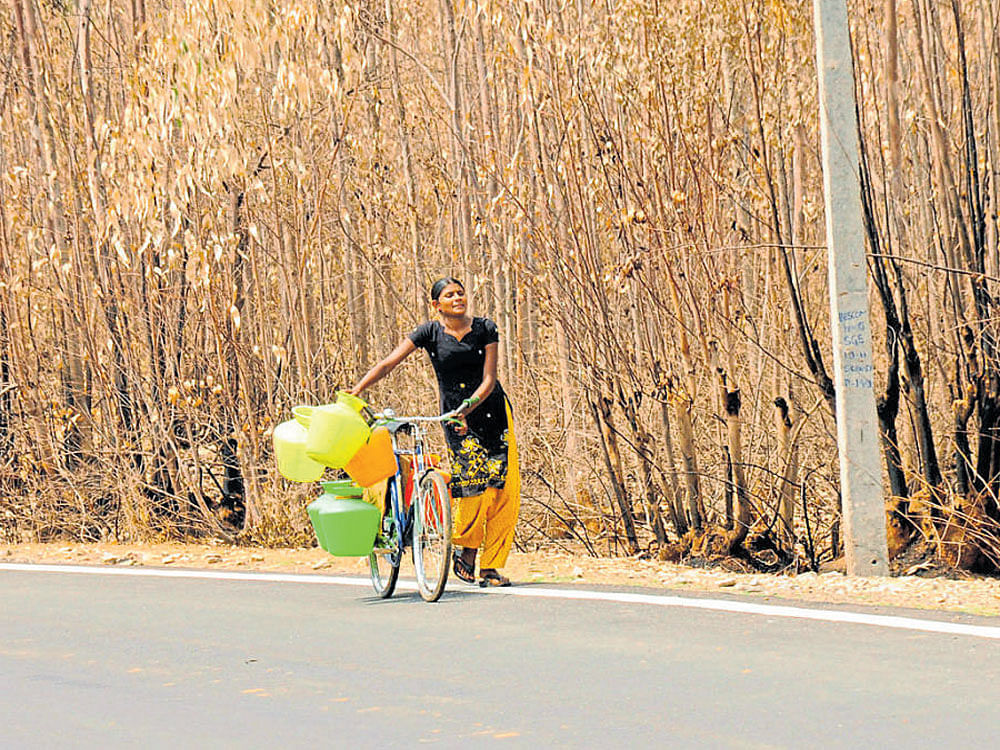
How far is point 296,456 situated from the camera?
9.90m

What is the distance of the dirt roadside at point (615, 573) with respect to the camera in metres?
9.02

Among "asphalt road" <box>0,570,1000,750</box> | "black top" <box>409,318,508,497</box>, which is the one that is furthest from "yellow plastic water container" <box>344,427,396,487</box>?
"asphalt road" <box>0,570,1000,750</box>

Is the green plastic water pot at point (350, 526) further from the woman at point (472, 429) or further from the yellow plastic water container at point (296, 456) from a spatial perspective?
the woman at point (472, 429)

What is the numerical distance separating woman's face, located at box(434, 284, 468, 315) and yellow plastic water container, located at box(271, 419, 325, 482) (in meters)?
1.17

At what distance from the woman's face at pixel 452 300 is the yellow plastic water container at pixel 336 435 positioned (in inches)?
31.4

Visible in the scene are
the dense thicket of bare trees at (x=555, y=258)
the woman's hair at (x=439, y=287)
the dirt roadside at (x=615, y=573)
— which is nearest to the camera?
the dirt roadside at (x=615, y=573)

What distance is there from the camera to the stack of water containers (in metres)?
9.35

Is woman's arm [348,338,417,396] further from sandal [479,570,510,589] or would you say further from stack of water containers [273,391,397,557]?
sandal [479,570,510,589]

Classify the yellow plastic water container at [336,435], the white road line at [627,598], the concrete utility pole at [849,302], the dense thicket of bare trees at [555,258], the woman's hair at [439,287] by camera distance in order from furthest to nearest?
the dense thicket of bare trees at [555,258], the concrete utility pole at [849,302], the woman's hair at [439,287], the yellow plastic water container at [336,435], the white road line at [627,598]

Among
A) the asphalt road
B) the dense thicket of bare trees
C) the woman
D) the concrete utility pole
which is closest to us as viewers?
the asphalt road

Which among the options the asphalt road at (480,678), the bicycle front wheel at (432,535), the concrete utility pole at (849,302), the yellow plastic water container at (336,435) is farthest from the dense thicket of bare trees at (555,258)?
the asphalt road at (480,678)

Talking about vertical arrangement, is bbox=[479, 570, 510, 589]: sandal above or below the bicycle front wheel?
below

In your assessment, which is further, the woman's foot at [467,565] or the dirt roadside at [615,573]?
the woman's foot at [467,565]

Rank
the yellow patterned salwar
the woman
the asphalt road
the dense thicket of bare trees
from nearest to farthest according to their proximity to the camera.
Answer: the asphalt road → the woman → the yellow patterned salwar → the dense thicket of bare trees
